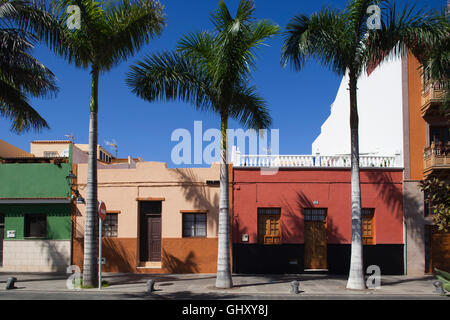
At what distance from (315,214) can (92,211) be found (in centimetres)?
919

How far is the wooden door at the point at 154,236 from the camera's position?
18.0m

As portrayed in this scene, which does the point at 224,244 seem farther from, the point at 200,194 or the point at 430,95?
the point at 430,95

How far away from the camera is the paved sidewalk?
12938 millimetres

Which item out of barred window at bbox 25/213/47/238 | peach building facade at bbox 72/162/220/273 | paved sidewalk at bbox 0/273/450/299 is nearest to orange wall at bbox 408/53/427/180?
paved sidewalk at bbox 0/273/450/299

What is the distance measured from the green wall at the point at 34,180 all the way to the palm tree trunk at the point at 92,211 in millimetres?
5112

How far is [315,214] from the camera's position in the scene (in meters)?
17.8

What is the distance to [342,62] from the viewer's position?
1392 centimetres

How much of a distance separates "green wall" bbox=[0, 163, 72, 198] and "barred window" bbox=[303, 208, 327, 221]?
1025 centimetres

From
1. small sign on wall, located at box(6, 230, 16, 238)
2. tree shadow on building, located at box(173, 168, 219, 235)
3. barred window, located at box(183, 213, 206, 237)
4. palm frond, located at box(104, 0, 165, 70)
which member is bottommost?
small sign on wall, located at box(6, 230, 16, 238)

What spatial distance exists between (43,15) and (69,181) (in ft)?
23.9

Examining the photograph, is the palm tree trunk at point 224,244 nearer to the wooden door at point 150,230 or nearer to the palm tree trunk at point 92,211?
the palm tree trunk at point 92,211

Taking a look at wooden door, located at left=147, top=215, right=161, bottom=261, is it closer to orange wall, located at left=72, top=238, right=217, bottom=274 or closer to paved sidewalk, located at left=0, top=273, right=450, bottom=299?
orange wall, located at left=72, top=238, right=217, bottom=274

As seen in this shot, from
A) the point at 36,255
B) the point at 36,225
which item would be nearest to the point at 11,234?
the point at 36,225

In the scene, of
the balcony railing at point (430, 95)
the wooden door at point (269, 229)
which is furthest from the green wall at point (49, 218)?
the balcony railing at point (430, 95)
